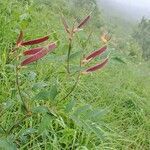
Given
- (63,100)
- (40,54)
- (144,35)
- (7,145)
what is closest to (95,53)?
(40,54)

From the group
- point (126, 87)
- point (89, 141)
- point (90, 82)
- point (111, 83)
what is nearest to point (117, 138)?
point (89, 141)

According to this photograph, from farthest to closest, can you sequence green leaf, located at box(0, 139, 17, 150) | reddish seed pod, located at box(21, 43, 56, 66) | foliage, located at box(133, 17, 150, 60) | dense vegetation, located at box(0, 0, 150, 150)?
foliage, located at box(133, 17, 150, 60)
dense vegetation, located at box(0, 0, 150, 150)
green leaf, located at box(0, 139, 17, 150)
reddish seed pod, located at box(21, 43, 56, 66)

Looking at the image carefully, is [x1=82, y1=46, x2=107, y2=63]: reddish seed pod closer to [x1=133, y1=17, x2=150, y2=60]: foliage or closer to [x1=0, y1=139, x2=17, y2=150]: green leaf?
[x1=0, y1=139, x2=17, y2=150]: green leaf

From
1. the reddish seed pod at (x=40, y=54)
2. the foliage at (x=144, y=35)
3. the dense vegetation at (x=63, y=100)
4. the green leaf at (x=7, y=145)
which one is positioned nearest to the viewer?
the reddish seed pod at (x=40, y=54)

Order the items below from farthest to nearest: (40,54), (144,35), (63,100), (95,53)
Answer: (144,35), (63,100), (95,53), (40,54)

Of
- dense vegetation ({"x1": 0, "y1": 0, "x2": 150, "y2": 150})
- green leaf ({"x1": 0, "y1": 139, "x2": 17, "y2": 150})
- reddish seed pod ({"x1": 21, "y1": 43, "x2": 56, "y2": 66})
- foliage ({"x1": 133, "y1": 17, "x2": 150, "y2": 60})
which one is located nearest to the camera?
reddish seed pod ({"x1": 21, "y1": 43, "x2": 56, "y2": 66})

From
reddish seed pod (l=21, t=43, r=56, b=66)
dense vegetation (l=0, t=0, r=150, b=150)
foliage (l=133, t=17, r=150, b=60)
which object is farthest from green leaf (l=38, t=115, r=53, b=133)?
foliage (l=133, t=17, r=150, b=60)

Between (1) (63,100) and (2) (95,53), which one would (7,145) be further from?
(1) (63,100)

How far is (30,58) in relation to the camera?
136 cm

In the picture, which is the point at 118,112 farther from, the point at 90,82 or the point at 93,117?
the point at 93,117

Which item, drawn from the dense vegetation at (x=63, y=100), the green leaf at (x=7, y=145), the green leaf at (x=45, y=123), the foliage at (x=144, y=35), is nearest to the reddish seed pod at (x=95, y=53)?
the dense vegetation at (x=63, y=100)

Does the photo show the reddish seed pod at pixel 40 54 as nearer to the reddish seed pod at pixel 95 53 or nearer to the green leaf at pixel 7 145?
the reddish seed pod at pixel 95 53

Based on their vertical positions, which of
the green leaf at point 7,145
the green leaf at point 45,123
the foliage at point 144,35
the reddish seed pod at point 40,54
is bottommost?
the foliage at point 144,35

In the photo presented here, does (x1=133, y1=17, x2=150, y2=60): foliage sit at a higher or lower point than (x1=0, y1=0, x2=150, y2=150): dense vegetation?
lower
